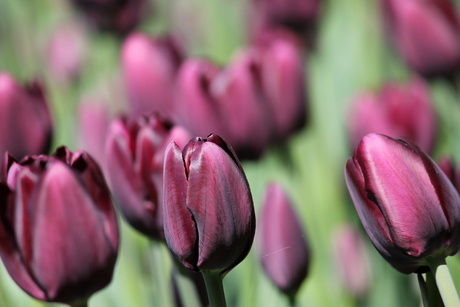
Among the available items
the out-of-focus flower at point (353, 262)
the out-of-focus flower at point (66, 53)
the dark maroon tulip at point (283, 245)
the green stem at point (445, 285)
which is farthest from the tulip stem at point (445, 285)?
the out-of-focus flower at point (66, 53)

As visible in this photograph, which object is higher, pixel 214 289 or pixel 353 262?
pixel 214 289

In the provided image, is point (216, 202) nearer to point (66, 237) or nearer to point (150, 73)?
point (66, 237)

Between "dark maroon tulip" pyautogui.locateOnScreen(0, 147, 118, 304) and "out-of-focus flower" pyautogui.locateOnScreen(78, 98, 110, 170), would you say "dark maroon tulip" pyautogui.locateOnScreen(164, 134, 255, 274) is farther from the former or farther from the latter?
"out-of-focus flower" pyautogui.locateOnScreen(78, 98, 110, 170)

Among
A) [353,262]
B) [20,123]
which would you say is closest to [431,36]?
[353,262]

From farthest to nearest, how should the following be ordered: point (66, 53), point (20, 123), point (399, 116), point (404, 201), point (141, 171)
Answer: point (66, 53)
point (399, 116)
point (20, 123)
point (141, 171)
point (404, 201)

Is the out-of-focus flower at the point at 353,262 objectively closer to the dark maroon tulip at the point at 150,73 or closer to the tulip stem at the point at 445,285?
the dark maroon tulip at the point at 150,73

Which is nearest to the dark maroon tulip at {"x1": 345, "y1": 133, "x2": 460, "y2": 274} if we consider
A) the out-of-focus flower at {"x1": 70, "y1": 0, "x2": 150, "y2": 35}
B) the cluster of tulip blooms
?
the cluster of tulip blooms

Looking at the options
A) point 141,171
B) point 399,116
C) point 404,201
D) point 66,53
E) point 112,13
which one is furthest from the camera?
point 66,53
